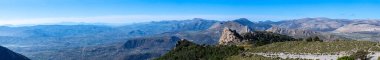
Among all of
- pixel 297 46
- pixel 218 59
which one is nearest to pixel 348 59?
pixel 297 46

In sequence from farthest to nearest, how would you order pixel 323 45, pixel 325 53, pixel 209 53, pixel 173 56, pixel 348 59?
1. pixel 173 56
2. pixel 209 53
3. pixel 323 45
4. pixel 325 53
5. pixel 348 59

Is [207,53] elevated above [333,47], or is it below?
below

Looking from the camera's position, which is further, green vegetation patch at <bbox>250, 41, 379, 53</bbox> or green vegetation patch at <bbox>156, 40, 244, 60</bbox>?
green vegetation patch at <bbox>156, 40, 244, 60</bbox>

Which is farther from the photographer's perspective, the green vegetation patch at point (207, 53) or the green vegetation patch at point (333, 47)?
the green vegetation patch at point (207, 53)

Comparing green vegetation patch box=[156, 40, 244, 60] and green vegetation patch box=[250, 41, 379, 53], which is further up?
green vegetation patch box=[250, 41, 379, 53]

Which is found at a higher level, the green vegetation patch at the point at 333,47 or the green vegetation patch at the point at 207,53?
the green vegetation patch at the point at 333,47

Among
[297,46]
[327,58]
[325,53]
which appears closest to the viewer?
[327,58]

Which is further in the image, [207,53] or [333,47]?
[207,53]

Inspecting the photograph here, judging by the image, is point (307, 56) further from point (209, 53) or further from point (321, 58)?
point (209, 53)

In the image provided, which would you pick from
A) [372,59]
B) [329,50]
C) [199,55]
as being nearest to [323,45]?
[329,50]

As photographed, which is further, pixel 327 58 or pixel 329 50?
pixel 329 50
